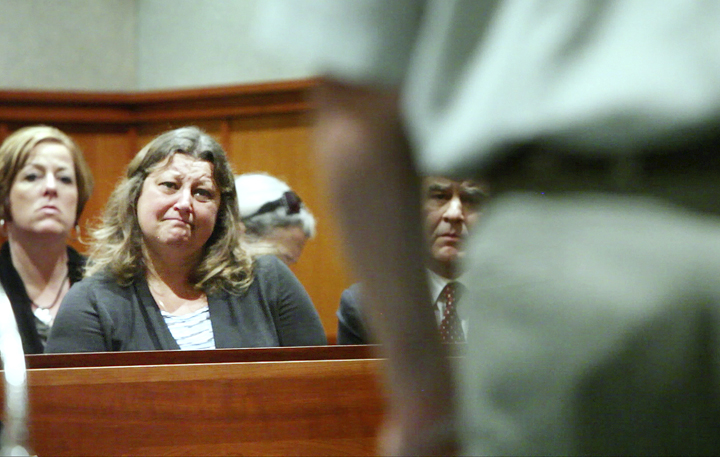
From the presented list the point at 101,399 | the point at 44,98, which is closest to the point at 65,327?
the point at 101,399

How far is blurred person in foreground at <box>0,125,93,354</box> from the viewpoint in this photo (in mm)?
2014

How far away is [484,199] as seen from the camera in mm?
476

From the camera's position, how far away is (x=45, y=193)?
2.24 m

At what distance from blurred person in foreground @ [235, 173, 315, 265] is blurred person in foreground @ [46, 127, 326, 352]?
0.45ft

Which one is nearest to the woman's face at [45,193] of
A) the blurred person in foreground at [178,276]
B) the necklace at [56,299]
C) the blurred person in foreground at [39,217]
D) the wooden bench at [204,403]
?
the blurred person in foreground at [39,217]

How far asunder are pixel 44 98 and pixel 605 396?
483cm

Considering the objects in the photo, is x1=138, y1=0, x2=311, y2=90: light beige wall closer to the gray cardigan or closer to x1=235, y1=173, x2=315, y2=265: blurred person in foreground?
x1=235, y1=173, x2=315, y2=265: blurred person in foreground

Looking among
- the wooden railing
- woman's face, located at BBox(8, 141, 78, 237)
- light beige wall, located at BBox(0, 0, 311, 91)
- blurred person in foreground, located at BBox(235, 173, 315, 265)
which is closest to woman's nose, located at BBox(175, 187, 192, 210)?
blurred person in foreground, located at BBox(235, 173, 315, 265)

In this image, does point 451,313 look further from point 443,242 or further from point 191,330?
point 191,330

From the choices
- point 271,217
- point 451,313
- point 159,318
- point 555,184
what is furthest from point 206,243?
point 555,184

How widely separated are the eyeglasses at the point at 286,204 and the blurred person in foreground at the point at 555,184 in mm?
1795

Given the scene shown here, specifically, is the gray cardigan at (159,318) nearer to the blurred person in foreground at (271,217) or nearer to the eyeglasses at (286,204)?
the blurred person in foreground at (271,217)

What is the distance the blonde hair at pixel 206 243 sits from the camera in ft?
5.94

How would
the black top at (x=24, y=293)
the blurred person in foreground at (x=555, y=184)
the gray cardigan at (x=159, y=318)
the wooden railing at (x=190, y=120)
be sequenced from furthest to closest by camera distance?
the wooden railing at (x=190, y=120) < the black top at (x=24, y=293) < the gray cardigan at (x=159, y=318) < the blurred person in foreground at (x=555, y=184)
